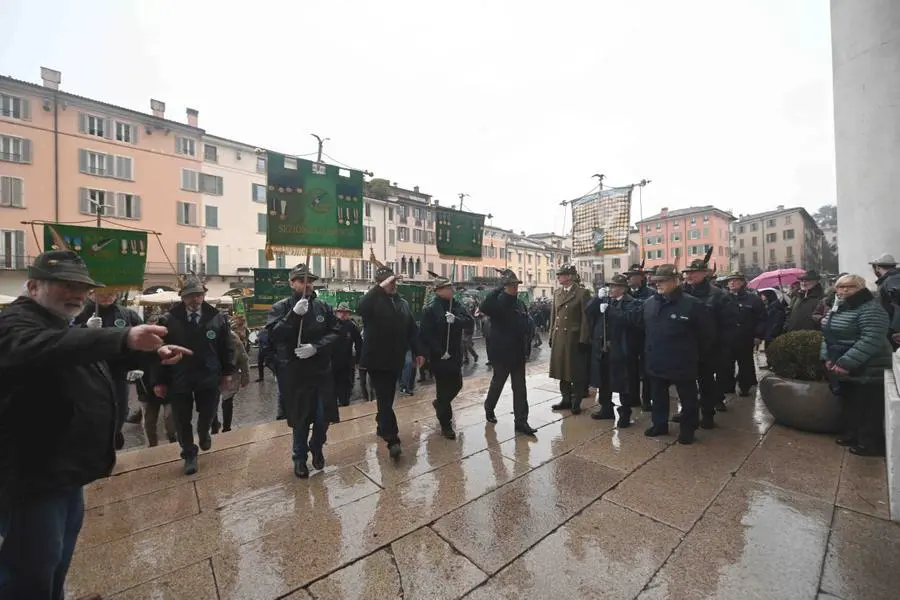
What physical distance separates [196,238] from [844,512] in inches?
1491

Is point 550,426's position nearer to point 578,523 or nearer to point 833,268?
point 578,523

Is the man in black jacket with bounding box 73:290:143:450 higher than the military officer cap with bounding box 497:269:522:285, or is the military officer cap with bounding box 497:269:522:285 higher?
the military officer cap with bounding box 497:269:522:285

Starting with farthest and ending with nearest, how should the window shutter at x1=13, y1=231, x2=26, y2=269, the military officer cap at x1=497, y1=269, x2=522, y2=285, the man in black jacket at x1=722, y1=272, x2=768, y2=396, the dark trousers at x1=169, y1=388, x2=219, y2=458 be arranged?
the window shutter at x1=13, y1=231, x2=26, y2=269, the man in black jacket at x1=722, y1=272, x2=768, y2=396, the military officer cap at x1=497, y1=269, x2=522, y2=285, the dark trousers at x1=169, y1=388, x2=219, y2=458

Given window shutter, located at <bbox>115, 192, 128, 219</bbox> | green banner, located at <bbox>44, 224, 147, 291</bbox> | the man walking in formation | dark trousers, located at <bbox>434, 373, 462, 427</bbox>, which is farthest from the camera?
window shutter, located at <bbox>115, 192, 128, 219</bbox>

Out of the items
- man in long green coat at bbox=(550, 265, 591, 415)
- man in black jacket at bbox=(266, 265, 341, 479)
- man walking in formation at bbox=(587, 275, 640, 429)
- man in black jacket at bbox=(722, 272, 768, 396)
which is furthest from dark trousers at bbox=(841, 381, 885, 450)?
man in black jacket at bbox=(266, 265, 341, 479)

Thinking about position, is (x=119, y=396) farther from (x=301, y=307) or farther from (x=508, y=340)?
(x=508, y=340)

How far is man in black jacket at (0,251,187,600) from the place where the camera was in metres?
1.69

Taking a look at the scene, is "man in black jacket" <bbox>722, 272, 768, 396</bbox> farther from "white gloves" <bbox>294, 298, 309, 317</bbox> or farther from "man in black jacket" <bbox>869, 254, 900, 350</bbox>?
"white gloves" <bbox>294, 298, 309, 317</bbox>

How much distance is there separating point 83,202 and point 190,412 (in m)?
32.9

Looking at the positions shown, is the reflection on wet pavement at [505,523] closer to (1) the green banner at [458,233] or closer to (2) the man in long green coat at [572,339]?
(2) the man in long green coat at [572,339]

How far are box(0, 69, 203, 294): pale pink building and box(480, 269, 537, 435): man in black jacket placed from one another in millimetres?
24755

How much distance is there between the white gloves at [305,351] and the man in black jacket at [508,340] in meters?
2.16

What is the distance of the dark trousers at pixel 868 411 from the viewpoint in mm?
3896

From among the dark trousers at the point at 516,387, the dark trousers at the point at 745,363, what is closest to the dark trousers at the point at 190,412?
the dark trousers at the point at 516,387
